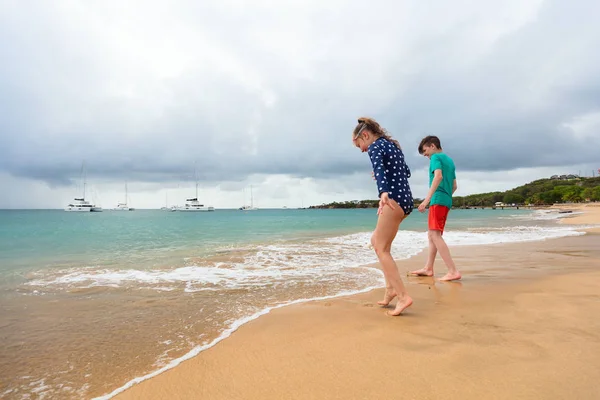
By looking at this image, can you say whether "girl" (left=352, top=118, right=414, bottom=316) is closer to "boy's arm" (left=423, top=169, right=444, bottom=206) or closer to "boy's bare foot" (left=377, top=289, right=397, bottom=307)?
"boy's bare foot" (left=377, top=289, right=397, bottom=307)

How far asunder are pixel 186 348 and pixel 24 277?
6.19 metres

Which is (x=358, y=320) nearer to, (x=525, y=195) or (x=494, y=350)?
(x=494, y=350)

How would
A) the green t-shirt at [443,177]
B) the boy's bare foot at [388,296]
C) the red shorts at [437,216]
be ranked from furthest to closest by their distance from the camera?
the red shorts at [437,216], the green t-shirt at [443,177], the boy's bare foot at [388,296]

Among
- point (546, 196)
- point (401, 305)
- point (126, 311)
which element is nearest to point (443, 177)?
point (401, 305)

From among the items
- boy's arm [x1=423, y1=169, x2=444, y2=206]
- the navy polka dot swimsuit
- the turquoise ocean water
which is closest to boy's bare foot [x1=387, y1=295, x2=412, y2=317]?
the navy polka dot swimsuit

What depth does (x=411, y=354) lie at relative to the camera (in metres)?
2.50

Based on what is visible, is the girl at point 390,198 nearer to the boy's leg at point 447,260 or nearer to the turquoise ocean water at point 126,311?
the turquoise ocean water at point 126,311

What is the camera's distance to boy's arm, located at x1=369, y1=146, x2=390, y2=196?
359cm

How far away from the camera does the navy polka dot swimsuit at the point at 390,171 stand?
142 inches

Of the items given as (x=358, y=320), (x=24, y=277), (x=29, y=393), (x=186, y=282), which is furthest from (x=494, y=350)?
(x=24, y=277)

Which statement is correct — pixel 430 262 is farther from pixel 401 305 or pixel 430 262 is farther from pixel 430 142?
pixel 401 305

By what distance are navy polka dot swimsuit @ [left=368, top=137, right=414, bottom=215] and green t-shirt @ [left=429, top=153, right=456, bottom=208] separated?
2.01 meters

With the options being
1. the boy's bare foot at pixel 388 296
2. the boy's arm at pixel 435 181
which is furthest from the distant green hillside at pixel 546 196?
the boy's bare foot at pixel 388 296

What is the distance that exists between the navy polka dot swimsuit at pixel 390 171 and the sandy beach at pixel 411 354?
1212 mm
